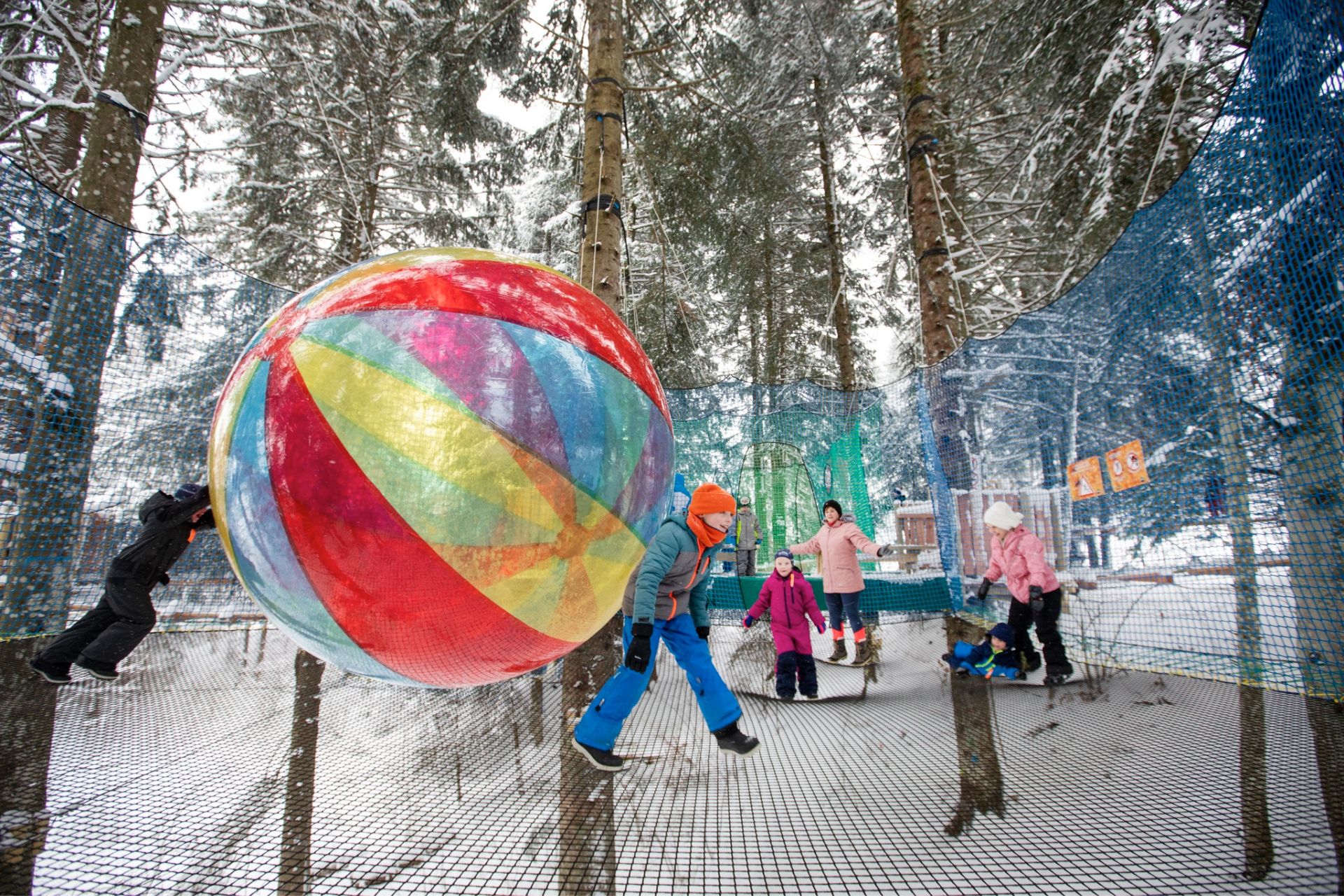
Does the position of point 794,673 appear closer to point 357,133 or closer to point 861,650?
point 861,650

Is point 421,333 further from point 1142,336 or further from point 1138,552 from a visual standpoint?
point 1138,552

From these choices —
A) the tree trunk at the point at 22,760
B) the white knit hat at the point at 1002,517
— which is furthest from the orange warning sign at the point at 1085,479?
the tree trunk at the point at 22,760

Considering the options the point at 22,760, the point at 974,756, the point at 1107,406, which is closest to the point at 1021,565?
the point at 1107,406

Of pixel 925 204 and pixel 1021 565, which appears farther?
pixel 925 204

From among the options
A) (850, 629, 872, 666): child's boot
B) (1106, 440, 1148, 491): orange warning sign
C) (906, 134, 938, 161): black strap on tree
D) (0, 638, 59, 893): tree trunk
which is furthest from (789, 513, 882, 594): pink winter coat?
(0, 638, 59, 893): tree trunk

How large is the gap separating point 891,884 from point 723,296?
13.9 meters

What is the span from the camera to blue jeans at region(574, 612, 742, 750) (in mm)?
2877

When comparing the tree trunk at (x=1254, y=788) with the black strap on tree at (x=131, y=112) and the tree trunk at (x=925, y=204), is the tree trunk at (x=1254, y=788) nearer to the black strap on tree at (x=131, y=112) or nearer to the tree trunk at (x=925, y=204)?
the tree trunk at (x=925, y=204)

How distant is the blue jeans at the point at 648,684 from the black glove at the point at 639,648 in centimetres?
3

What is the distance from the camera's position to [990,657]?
4859 millimetres

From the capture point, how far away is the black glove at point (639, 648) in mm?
2852

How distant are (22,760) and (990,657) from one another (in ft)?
20.4

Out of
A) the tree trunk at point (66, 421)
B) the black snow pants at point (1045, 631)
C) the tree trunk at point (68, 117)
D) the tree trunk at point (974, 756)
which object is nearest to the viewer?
the tree trunk at point (974, 756)

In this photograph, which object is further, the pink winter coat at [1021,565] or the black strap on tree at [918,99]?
the black strap on tree at [918,99]
